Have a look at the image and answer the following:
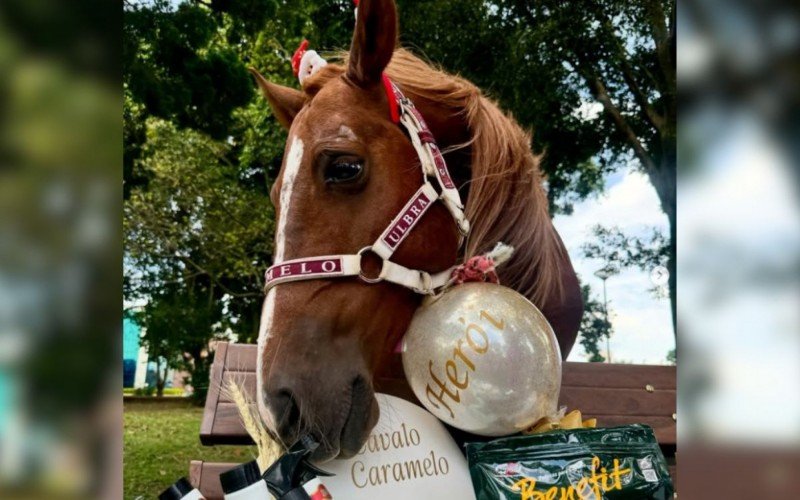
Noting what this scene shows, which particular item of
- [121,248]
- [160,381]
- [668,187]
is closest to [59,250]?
[121,248]

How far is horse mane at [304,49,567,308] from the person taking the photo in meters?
1.48

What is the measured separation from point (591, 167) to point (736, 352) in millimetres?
4119

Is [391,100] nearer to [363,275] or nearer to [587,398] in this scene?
[363,275]

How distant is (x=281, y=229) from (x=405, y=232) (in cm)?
24

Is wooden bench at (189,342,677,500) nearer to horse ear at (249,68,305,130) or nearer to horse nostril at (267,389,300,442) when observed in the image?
horse nostril at (267,389,300,442)

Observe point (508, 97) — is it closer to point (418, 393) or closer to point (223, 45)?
point (223, 45)

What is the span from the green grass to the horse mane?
2520mm

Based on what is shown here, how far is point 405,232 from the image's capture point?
4.08 feet

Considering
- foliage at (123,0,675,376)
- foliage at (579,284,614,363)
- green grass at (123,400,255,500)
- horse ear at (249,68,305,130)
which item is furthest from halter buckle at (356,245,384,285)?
foliage at (579,284,614,363)

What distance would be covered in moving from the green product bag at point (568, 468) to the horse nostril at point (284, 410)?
1.13 feet

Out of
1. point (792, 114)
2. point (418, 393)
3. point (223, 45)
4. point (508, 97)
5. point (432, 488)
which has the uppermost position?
point (223, 45)

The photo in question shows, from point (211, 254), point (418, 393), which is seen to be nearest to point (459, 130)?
point (418, 393)

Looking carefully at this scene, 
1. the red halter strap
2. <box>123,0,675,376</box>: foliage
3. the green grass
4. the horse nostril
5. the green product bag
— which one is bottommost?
the green grass

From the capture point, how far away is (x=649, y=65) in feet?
14.1
